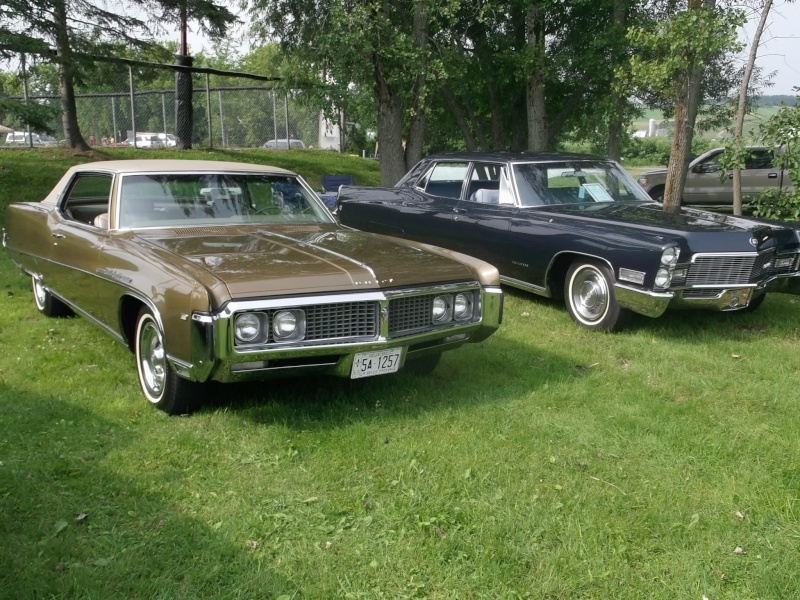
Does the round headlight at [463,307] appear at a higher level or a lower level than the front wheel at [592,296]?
higher

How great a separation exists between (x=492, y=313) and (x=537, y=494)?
1413mm

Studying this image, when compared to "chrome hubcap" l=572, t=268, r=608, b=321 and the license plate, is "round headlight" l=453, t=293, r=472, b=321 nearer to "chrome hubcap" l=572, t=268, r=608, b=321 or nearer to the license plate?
the license plate

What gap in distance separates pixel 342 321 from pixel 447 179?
14.8 feet

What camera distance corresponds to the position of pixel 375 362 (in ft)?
13.5

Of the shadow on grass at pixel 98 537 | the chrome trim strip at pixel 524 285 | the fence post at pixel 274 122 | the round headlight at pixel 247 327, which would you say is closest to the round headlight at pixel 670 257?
the chrome trim strip at pixel 524 285

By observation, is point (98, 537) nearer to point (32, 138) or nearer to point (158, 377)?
point (158, 377)

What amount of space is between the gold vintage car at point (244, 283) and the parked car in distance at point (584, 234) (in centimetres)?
185

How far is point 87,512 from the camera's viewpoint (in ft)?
10.5

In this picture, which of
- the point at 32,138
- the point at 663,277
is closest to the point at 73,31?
the point at 32,138

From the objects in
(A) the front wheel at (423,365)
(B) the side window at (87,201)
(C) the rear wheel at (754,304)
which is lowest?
(A) the front wheel at (423,365)

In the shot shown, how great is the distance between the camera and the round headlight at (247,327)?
371 centimetres

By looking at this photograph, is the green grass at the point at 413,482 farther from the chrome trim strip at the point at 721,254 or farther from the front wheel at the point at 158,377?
the chrome trim strip at the point at 721,254

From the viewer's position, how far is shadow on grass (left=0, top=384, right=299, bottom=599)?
2.72m

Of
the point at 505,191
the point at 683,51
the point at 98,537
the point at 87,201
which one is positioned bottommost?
the point at 98,537
